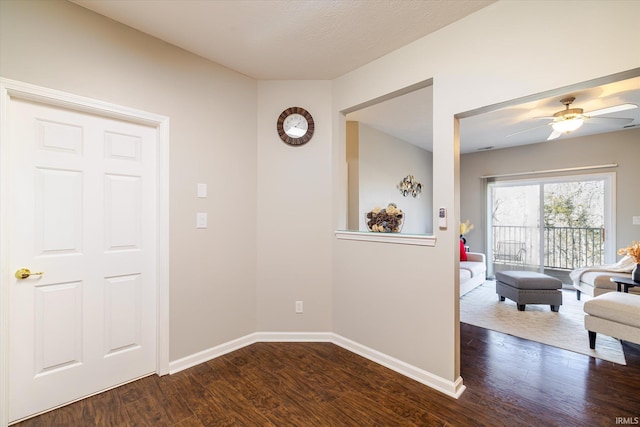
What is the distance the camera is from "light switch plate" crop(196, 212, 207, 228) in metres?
2.44

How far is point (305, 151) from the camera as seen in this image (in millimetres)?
2865

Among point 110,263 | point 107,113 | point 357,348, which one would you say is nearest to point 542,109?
point 357,348

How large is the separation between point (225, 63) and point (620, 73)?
2.74 meters

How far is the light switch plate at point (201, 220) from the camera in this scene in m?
2.44

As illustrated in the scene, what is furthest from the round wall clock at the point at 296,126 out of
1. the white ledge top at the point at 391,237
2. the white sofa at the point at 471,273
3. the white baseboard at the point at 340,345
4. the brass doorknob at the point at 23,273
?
the white sofa at the point at 471,273

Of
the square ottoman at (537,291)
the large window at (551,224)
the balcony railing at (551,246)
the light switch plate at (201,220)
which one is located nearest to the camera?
the light switch plate at (201,220)

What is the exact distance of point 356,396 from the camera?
1993 millimetres

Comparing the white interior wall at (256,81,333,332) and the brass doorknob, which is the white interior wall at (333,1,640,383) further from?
the brass doorknob

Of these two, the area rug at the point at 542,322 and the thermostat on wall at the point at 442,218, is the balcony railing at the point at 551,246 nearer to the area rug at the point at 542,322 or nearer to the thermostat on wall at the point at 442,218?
the area rug at the point at 542,322

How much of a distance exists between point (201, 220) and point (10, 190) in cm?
115

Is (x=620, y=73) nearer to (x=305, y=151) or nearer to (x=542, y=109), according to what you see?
(x=305, y=151)

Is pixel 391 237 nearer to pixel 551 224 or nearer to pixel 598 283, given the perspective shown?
pixel 598 283

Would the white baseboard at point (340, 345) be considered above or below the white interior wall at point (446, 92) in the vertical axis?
below

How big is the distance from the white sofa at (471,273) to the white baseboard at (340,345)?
8.54 ft
